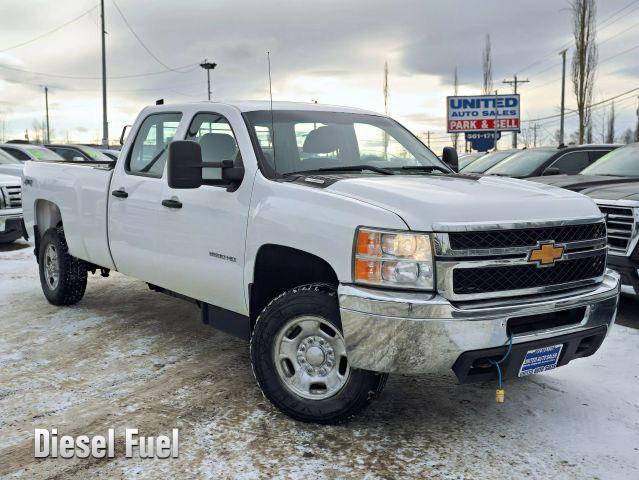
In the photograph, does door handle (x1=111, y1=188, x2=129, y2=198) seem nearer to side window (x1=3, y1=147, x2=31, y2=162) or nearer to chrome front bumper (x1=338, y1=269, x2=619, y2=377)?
chrome front bumper (x1=338, y1=269, x2=619, y2=377)

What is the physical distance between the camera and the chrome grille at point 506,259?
11.0 feet

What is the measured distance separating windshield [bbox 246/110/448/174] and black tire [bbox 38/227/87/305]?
3028 millimetres

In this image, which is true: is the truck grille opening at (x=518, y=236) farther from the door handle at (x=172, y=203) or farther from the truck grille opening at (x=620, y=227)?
the truck grille opening at (x=620, y=227)

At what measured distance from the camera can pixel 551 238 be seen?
3666 millimetres

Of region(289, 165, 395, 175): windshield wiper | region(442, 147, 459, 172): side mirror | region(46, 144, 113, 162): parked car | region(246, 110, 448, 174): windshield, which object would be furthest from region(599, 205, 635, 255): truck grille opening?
region(46, 144, 113, 162): parked car

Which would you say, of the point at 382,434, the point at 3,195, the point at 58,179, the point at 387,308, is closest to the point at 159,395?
the point at 382,434

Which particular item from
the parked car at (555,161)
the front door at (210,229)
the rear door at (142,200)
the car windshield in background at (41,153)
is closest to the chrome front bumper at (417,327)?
the front door at (210,229)

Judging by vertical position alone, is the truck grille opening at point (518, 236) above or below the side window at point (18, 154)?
below

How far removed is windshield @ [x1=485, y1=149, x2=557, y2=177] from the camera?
10.7 metres

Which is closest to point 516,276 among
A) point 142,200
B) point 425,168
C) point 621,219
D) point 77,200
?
point 425,168

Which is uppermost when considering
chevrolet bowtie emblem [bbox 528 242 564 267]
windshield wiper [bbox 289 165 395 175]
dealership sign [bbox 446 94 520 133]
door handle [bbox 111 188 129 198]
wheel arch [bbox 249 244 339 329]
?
dealership sign [bbox 446 94 520 133]

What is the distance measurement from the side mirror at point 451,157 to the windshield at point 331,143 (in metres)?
0.37

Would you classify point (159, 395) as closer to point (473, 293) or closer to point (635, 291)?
point (473, 293)

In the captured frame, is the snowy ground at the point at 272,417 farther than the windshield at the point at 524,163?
No
